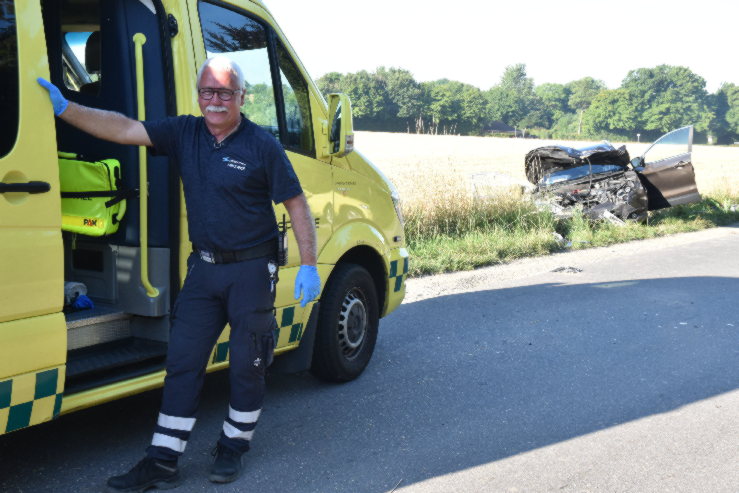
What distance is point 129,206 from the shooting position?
3658mm

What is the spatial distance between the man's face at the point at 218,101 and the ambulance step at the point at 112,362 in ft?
3.86

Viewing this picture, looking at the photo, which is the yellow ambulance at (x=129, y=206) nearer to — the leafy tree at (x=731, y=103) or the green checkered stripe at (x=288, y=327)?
the green checkered stripe at (x=288, y=327)

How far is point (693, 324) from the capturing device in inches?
258

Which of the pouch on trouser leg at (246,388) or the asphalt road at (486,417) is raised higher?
the pouch on trouser leg at (246,388)

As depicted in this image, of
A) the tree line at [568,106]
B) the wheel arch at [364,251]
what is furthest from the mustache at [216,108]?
the tree line at [568,106]

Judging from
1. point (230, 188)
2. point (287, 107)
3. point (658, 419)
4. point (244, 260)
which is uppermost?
point (287, 107)

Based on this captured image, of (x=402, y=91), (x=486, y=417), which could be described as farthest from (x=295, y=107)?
(x=402, y=91)

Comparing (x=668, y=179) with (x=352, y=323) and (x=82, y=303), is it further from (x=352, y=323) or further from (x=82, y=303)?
(x=82, y=303)

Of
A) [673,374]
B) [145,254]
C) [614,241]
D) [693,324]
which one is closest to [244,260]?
[145,254]

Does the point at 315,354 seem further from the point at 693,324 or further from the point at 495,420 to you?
the point at 693,324

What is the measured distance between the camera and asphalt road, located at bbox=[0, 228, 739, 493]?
3529 mm

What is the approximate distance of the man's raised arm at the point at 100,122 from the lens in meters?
2.94

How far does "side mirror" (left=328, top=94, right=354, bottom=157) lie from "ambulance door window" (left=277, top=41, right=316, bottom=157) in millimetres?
122

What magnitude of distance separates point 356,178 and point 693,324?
11.8 ft
